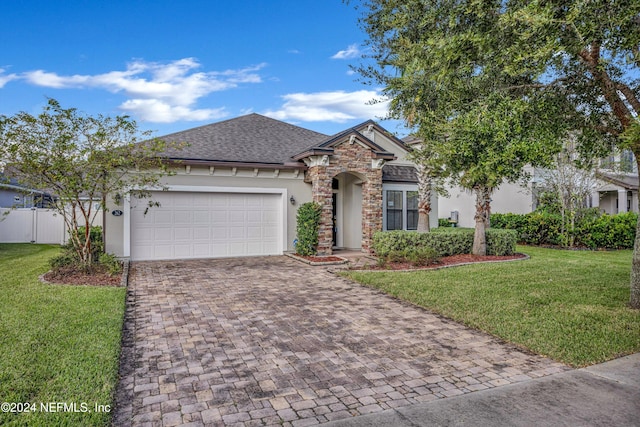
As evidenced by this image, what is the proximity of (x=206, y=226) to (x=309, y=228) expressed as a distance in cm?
341

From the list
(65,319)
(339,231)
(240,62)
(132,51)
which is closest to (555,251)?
(339,231)

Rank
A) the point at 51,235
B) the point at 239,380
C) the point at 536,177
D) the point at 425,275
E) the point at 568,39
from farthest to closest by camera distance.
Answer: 1. the point at 536,177
2. the point at 51,235
3. the point at 425,275
4. the point at 568,39
5. the point at 239,380

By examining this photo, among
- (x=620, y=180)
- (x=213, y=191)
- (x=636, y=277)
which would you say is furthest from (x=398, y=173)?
(x=620, y=180)

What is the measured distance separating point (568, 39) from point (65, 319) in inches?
311

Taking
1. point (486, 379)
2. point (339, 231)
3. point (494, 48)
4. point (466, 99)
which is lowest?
point (486, 379)

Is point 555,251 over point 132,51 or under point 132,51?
under

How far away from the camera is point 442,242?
12.8 metres

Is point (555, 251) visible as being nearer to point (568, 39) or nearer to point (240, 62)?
point (568, 39)

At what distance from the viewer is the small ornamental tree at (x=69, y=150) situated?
8.73m

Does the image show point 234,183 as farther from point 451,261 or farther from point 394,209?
point 451,261

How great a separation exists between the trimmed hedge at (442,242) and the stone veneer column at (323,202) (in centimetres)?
158

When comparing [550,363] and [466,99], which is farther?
[466,99]

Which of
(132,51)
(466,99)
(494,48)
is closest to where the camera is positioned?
(494,48)

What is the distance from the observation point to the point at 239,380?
404 cm
